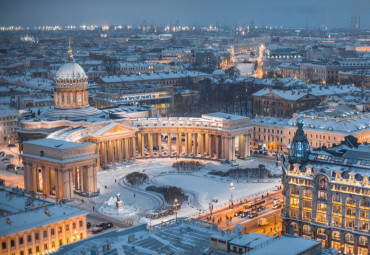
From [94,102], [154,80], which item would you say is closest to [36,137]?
[94,102]

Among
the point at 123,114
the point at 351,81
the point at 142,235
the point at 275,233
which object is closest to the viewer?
the point at 142,235

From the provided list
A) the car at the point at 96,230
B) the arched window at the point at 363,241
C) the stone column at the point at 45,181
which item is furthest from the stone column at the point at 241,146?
the arched window at the point at 363,241

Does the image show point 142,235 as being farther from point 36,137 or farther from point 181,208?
point 36,137

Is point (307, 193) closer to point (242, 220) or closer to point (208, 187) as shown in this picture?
point (242, 220)

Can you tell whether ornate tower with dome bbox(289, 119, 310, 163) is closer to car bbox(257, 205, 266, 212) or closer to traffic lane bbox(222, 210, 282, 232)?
traffic lane bbox(222, 210, 282, 232)

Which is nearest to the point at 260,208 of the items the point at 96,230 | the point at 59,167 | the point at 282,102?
the point at 96,230
